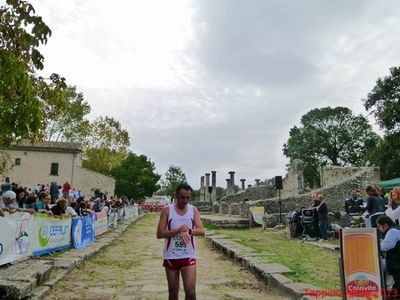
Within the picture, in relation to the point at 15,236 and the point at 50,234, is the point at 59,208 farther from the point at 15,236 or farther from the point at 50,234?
the point at 15,236

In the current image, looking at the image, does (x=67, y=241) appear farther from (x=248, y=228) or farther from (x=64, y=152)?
(x=64, y=152)

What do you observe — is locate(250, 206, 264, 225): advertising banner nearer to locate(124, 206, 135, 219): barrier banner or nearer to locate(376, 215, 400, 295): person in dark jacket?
locate(124, 206, 135, 219): barrier banner

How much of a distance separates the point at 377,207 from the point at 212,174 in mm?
38545

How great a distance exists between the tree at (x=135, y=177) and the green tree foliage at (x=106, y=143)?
6.08 meters

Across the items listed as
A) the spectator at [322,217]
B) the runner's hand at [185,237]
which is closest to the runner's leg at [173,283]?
the runner's hand at [185,237]

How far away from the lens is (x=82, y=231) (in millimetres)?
12633

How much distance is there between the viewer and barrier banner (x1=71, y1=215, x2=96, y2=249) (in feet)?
38.4

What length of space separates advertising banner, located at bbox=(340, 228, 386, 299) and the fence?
5.47 metres

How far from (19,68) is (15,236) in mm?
4378

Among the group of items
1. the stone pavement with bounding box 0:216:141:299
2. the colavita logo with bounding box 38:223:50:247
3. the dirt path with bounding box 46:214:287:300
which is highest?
the colavita logo with bounding box 38:223:50:247

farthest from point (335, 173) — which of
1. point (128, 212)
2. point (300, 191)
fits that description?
point (128, 212)

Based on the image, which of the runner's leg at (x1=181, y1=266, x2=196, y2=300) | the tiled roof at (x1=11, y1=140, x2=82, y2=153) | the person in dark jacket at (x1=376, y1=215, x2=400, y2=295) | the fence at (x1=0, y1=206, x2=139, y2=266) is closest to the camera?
the runner's leg at (x1=181, y1=266, x2=196, y2=300)

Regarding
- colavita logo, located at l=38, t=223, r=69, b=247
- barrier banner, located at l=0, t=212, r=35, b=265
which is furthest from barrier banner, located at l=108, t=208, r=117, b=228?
barrier banner, located at l=0, t=212, r=35, b=265

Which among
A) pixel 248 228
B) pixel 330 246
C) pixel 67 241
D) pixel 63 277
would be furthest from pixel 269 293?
pixel 248 228
